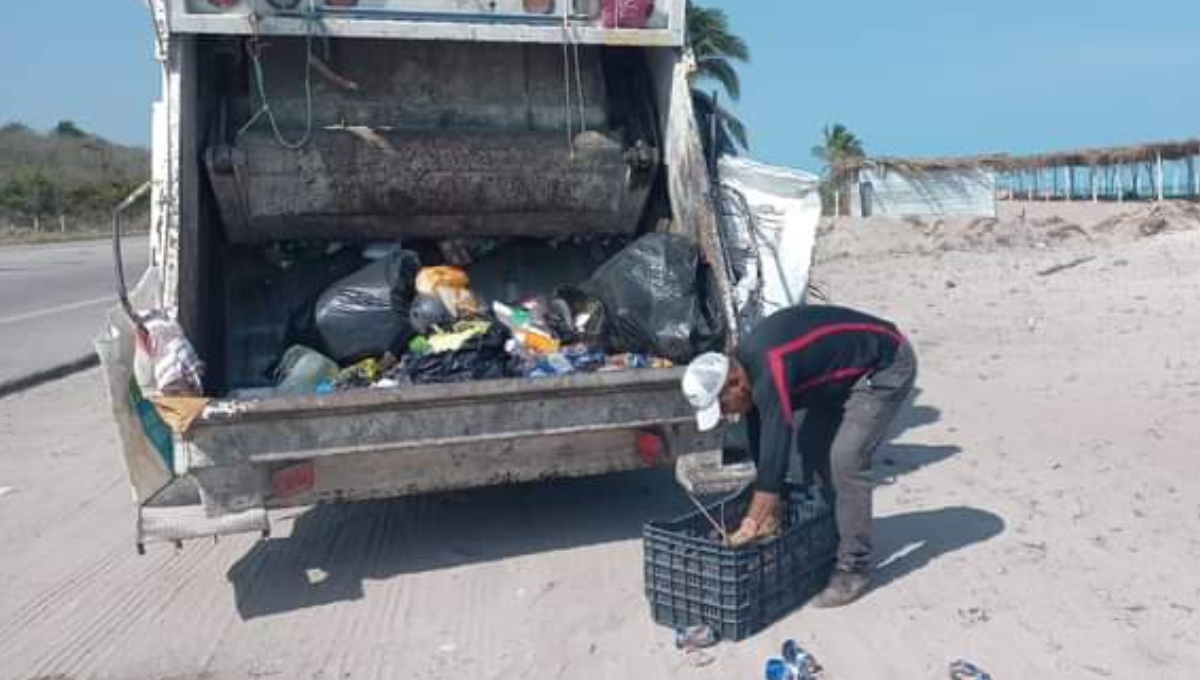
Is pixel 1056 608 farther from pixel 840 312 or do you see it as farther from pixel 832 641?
pixel 840 312

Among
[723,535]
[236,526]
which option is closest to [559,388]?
[723,535]

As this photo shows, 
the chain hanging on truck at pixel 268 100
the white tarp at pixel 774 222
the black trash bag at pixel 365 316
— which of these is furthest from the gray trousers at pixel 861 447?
the chain hanging on truck at pixel 268 100

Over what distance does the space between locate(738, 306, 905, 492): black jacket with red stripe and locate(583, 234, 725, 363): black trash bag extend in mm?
696

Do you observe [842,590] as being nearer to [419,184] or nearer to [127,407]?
[127,407]

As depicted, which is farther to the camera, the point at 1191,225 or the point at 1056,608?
the point at 1191,225

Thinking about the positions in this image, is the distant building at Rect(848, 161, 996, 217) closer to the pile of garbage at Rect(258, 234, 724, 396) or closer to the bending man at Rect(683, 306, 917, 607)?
the pile of garbage at Rect(258, 234, 724, 396)

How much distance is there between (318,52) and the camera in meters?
5.79

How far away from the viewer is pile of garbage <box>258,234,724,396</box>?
5113mm

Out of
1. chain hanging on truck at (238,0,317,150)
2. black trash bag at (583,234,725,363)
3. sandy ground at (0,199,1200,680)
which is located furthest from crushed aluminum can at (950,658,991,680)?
chain hanging on truck at (238,0,317,150)

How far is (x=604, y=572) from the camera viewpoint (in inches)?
190

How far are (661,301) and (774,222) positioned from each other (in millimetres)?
667

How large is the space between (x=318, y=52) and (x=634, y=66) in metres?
1.50

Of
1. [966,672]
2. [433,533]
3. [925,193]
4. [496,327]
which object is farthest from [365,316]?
[925,193]

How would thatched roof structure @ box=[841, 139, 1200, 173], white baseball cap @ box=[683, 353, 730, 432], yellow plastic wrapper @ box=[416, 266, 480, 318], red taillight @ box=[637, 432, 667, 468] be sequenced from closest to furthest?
1. white baseball cap @ box=[683, 353, 730, 432]
2. red taillight @ box=[637, 432, 667, 468]
3. yellow plastic wrapper @ box=[416, 266, 480, 318]
4. thatched roof structure @ box=[841, 139, 1200, 173]
